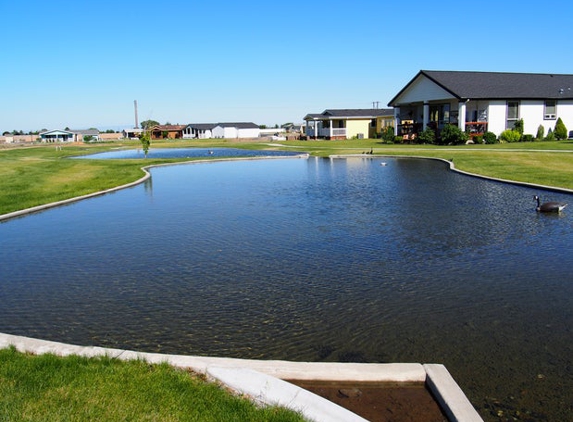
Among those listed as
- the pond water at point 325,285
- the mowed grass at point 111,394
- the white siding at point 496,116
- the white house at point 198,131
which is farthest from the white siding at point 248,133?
the mowed grass at point 111,394

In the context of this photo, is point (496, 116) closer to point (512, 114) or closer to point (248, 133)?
point (512, 114)

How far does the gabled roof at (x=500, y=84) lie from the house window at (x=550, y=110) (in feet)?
2.14

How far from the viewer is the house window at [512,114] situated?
47.0m

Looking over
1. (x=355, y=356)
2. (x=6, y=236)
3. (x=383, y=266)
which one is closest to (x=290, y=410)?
(x=355, y=356)

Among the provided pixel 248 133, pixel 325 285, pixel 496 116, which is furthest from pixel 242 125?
pixel 325 285

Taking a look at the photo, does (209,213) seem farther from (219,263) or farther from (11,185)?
(11,185)

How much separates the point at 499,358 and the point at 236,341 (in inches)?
130

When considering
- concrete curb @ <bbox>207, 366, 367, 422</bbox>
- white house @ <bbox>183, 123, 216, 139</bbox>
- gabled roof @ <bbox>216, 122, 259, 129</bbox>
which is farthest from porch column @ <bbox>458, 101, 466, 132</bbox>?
white house @ <bbox>183, 123, 216, 139</bbox>

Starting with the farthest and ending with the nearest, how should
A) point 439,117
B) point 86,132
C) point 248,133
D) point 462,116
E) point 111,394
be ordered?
point 86,132 → point 248,133 → point 439,117 → point 462,116 → point 111,394

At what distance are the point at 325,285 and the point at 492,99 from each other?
42593 millimetres

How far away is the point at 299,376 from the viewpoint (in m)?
5.39

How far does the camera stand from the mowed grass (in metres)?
4.39

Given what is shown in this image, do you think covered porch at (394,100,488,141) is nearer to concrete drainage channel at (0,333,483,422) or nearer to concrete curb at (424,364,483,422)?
concrete curb at (424,364,483,422)

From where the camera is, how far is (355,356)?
244 inches
